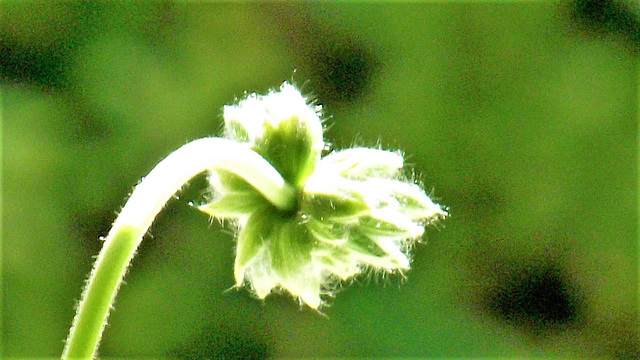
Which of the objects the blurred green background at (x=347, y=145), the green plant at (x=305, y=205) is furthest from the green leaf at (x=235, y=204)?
the blurred green background at (x=347, y=145)

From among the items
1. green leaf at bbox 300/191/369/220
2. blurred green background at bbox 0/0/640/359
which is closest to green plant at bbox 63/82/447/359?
green leaf at bbox 300/191/369/220

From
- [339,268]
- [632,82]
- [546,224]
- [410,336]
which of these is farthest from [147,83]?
[339,268]

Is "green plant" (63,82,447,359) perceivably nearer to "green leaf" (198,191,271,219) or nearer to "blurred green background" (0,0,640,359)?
"green leaf" (198,191,271,219)

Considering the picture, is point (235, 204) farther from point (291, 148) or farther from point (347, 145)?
point (347, 145)

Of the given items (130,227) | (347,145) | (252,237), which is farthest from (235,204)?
(347,145)

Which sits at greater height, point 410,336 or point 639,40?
point 639,40

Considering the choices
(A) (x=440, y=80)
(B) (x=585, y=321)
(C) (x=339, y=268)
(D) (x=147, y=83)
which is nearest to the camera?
(C) (x=339, y=268)

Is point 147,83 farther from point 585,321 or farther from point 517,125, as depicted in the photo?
point 585,321

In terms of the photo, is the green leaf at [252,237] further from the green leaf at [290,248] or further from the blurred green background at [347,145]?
the blurred green background at [347,145]
